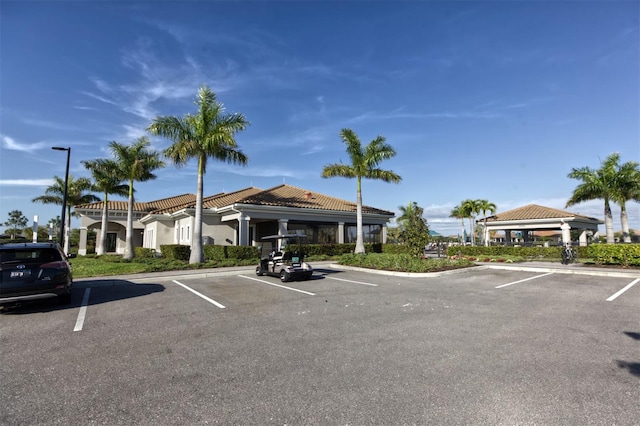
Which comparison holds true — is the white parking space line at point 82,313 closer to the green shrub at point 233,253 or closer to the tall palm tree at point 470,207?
the green shrub at point 233,253

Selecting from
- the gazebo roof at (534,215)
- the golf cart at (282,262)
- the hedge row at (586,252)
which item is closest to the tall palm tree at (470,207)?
the gazebo roof at (534,215)

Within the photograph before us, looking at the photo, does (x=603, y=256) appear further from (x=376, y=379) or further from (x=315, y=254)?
(x=376, y=379)

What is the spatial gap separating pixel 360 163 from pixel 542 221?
62.9 feet

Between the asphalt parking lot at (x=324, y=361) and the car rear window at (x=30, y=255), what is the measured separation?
1.18 meters

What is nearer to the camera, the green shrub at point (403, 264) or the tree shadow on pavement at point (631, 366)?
the tree shadow on pavement at point (631, 366)

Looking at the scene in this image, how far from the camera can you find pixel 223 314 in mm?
7031

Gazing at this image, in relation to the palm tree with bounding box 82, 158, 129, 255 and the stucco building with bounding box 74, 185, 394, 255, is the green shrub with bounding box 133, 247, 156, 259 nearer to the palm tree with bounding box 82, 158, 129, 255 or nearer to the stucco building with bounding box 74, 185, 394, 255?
the stucco building with bounding box 74, 185, 394, 255

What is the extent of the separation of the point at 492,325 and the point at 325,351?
3.33m

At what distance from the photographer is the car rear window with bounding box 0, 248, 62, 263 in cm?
741

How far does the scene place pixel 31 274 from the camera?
23.7 feet

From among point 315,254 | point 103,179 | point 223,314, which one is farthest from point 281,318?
point 103,179

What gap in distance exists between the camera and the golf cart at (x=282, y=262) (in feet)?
39.5

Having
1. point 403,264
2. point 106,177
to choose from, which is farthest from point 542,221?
point 106,177

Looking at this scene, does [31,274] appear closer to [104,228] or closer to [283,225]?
[283,225]
